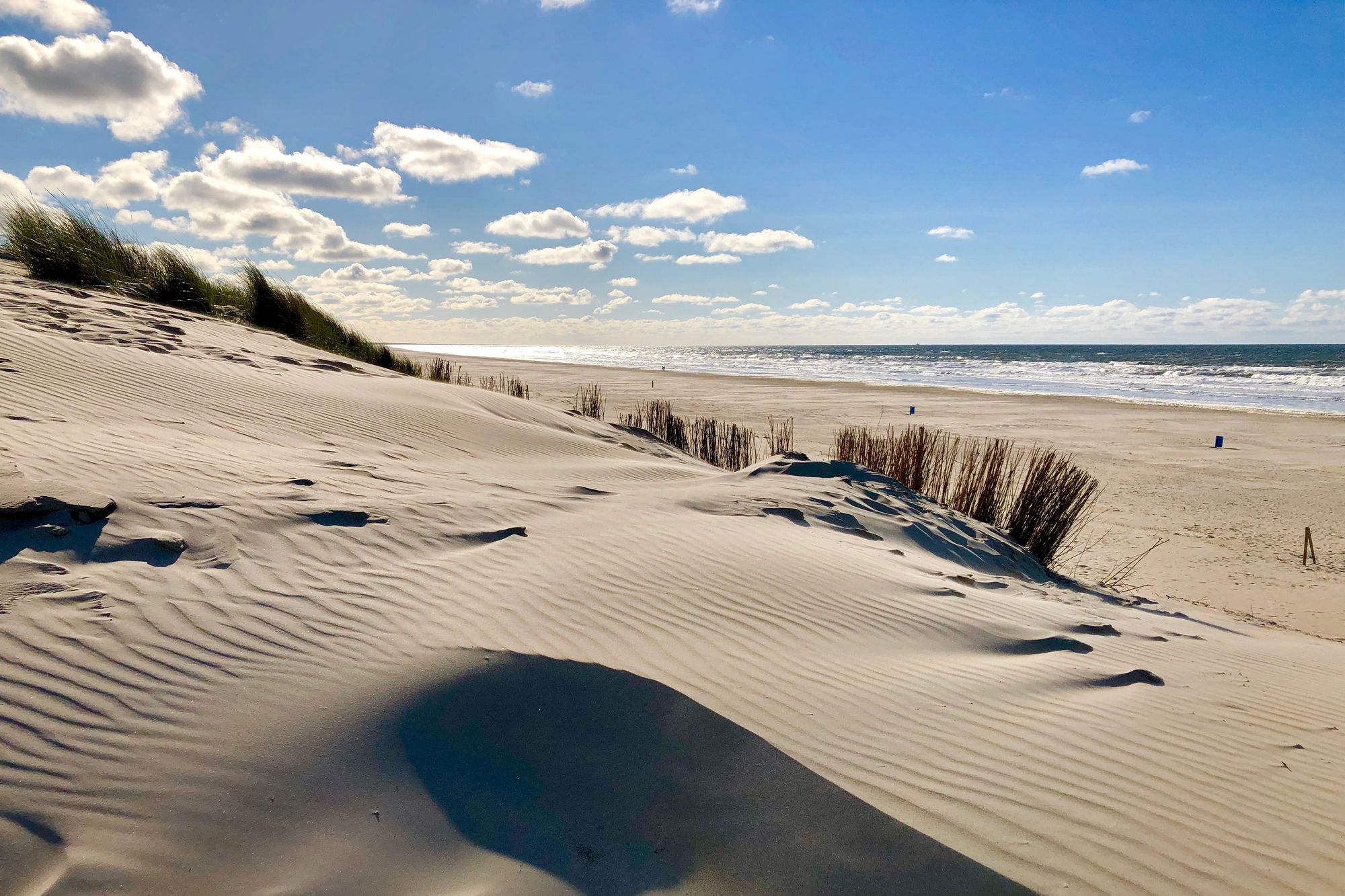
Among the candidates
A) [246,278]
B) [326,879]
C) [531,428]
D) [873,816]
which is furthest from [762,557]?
[246,278]

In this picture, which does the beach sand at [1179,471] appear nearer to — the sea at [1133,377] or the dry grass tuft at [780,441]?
the dry grass tuft at [780,441]

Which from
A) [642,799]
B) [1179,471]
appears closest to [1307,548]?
[1179,471]

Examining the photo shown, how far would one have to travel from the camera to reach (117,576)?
8.84 feet

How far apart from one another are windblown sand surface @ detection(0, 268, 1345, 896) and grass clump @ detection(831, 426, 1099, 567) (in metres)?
2.07

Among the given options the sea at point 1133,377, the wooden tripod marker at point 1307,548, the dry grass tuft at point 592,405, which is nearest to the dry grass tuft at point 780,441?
the dry grass tuft at point 592,405

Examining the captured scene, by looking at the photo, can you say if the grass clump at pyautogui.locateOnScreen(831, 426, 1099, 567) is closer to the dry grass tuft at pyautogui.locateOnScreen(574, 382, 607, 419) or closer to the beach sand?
the beach sand

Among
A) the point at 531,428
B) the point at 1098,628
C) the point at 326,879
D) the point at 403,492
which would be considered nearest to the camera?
the point at 326,879

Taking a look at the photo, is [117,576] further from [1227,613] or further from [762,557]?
[1227,613]

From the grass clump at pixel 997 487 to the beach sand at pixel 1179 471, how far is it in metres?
0.45

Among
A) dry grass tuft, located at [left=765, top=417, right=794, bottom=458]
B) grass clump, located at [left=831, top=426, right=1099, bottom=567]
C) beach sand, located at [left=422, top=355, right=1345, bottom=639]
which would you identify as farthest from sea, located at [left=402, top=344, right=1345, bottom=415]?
grass clump, located at [left=831, top=426, right=1099, bottom=567]

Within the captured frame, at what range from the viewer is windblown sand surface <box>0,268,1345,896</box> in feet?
→ 6.00

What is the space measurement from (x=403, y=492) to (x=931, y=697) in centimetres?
322

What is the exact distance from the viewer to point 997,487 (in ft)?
23.5

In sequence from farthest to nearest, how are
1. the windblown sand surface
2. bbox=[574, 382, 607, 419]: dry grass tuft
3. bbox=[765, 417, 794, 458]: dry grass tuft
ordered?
bbox=[574, 382, 607, 419]: dry grass tuft, bbox=[765, 417, 794, 458]: dry grass tuft, the windblown sand surface
